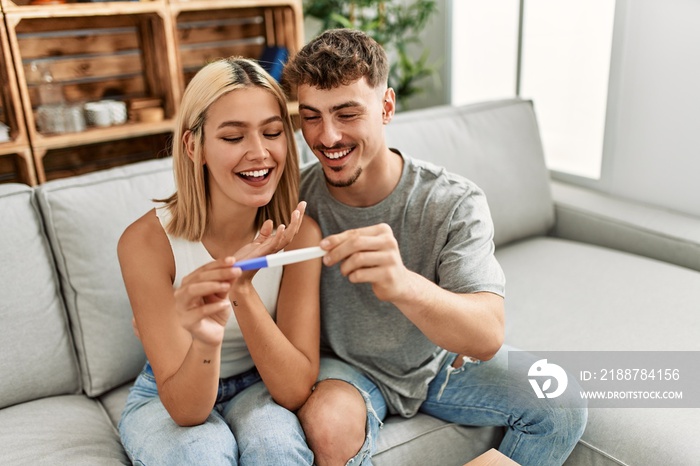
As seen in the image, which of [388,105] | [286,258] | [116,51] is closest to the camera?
[286,258]

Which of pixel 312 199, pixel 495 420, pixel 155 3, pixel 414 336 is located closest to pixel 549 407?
pixel 495 420

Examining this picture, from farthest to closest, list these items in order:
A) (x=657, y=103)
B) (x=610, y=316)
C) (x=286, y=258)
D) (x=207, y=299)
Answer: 1. (x=657, y=103)
2. (x=610, y=316)
3. (x=207, y=299)
4. (x=286, y=258)

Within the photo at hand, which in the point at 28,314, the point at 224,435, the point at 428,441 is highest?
the point at 28,314

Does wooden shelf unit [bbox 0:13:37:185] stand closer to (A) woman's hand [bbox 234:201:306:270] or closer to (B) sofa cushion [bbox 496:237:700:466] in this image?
(A) woman's hand [bbox 234:201:306:270]

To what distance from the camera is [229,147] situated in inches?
46.1

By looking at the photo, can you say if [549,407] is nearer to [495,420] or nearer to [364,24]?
[495,420]

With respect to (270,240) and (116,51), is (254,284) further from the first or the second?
(116,51)

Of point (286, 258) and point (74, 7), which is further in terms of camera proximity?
point (74, 7)

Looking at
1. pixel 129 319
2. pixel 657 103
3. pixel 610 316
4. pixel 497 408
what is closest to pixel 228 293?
pixel 129 319

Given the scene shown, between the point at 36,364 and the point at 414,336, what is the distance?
2.74 feet

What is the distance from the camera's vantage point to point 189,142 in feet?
3.93

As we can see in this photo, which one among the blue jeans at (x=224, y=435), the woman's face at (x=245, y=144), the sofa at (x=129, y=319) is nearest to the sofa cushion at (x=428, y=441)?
the sofa at (x=129, y=319)

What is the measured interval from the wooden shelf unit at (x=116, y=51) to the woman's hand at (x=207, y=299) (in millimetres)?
1412

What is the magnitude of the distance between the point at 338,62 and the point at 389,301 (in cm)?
47
